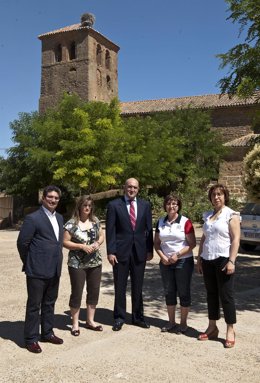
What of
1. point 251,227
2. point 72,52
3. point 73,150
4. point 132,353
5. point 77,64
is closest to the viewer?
point 132,353

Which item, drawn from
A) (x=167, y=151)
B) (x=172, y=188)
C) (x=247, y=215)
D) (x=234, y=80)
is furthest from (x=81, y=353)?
(x=172, y=188)

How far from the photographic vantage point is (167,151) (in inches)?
989

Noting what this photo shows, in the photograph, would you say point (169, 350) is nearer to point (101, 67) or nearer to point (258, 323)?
point (258, 323)

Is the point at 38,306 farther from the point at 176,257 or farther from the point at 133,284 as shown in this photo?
the point at 176,257

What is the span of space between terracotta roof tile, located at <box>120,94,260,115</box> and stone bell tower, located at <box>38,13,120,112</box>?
6.63 metres

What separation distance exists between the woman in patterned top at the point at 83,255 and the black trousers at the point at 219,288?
4.22 ft

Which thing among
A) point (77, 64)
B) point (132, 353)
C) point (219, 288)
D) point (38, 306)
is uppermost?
point (77, 64)

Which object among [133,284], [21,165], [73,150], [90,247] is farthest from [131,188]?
[21,165]

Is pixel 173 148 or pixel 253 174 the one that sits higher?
pixel 173 148

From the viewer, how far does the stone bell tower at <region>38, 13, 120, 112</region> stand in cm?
4519

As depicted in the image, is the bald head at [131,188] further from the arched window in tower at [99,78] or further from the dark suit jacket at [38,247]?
the arched window in tower at [99,78]

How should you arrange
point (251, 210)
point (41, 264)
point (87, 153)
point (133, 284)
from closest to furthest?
point (41, 264) → point (133, 284) → point (251, 210) → point (87, 153)

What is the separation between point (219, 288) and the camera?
15.3ft

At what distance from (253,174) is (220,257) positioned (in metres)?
2.31
